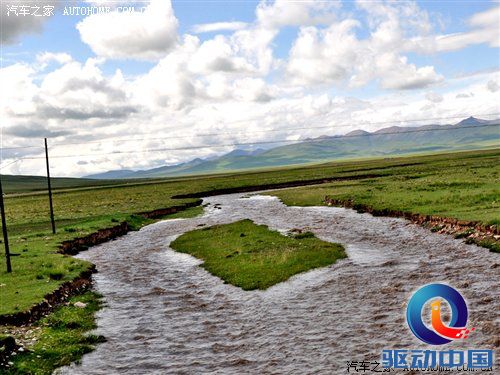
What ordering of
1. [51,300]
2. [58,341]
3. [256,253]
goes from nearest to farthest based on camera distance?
1. [58,341]
2. [51,300]
3. [256,253]

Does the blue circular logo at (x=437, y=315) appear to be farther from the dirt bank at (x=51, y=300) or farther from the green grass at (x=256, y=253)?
the dirt bank at (x=51, y=300)

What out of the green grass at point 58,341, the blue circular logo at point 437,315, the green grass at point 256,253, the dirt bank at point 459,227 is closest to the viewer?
the blue circular logo at point 437,315

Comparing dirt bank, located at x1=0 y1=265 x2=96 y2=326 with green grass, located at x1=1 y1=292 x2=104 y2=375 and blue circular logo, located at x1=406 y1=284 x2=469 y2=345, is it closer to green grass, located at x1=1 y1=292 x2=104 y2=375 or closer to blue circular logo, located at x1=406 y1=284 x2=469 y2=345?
green grass, located at x1=1 y1=292 x2=104 y2=375

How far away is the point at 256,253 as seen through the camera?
1394 inches

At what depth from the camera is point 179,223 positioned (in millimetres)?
61656

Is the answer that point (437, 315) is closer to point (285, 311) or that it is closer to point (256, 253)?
point (285, 311)

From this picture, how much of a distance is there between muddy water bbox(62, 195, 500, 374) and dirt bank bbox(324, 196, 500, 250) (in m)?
1.20

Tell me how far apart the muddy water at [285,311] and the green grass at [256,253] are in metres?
1.05

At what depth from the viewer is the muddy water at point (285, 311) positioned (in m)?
17.1

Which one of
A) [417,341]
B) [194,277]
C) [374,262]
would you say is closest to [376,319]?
[417,341]

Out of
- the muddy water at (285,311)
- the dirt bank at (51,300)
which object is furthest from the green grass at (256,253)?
the dirt bank at (51,300)

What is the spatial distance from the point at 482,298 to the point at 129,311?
58.6ft

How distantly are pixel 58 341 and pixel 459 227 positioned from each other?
1221 inches

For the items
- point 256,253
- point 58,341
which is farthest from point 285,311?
point 256,253
